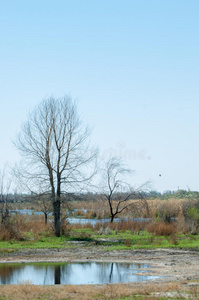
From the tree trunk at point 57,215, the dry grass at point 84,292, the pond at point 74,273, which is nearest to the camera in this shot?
the dry grass at point 84,292

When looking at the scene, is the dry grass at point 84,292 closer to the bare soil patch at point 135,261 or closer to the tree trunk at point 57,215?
the bare soil patch at point 135,261

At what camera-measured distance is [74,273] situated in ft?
59.3

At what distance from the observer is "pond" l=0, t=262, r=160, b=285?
53.6 feet

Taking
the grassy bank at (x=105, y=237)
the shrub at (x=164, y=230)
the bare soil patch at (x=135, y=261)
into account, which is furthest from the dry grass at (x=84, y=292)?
the shrub at (x=164, y=230)

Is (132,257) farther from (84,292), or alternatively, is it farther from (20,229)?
(20,229)

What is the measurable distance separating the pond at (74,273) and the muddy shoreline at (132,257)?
750mm

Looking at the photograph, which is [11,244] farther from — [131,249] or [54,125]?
[54,125]

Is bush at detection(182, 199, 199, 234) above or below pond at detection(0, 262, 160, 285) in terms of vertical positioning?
above

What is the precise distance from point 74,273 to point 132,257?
4785 millimetres

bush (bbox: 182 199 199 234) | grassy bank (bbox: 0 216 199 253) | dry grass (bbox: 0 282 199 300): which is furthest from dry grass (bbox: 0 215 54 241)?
dry grass (bbox: 0 282 199 300)

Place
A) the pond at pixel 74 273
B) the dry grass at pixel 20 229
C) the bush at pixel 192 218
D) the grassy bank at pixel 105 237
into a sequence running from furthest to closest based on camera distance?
1. the bush at pixel 192 218
2. the dry grass at pixel 20 229
3. the grassy bank at pixel 105 237
4. the pond at pixel 74 273

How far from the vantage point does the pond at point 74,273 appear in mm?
16337

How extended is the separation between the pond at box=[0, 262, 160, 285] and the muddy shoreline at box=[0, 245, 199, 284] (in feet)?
2.46

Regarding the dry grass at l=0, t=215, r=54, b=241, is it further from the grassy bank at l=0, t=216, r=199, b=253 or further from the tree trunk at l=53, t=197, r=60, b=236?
the tree trunk at l=53, t=197, r=60, b=236
